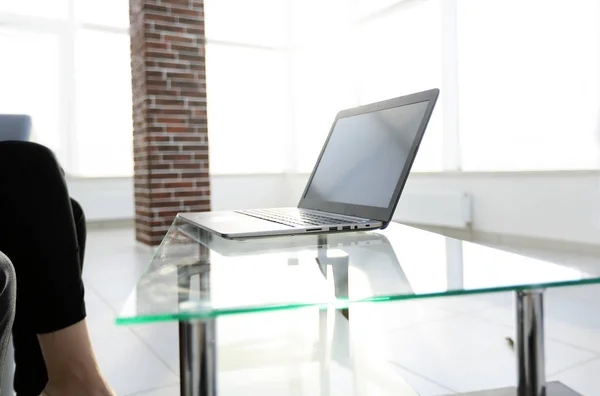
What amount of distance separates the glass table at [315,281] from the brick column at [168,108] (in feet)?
8.50

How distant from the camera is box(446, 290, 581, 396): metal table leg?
26.4 inches

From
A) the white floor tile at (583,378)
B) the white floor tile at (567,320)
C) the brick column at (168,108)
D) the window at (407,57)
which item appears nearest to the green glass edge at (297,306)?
the white floor tile at (583,378)

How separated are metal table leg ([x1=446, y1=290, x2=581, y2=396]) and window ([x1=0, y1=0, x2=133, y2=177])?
4540 mm

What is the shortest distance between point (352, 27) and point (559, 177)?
243cm

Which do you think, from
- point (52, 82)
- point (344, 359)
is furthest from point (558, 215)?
point (52, 82)

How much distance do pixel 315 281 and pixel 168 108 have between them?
297 centimetres

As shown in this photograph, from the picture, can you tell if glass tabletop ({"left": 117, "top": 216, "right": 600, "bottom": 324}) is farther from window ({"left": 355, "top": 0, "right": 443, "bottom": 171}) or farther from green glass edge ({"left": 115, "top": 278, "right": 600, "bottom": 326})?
window ({"left": 355, "top": 0, "right": 443, "bottom": 171})

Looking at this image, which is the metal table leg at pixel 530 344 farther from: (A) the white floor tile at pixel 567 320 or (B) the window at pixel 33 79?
(B) the window at pixel 33 79

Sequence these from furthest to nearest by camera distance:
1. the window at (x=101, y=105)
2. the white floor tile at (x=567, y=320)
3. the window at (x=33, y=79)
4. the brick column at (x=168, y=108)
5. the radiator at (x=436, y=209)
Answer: the window at (x=101, y=105), the window at (x=33, y=79), the radiator at (x=436, y=209), the brick column at (x=168, y=108), the white floor tile at (x=567, y=320)

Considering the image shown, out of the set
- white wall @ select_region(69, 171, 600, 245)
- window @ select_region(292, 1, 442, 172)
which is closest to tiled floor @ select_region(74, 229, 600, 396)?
white wall @ select_region(69, 171, 600, 245)

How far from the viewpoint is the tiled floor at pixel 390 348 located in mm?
1205

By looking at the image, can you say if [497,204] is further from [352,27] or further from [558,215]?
[352,27]

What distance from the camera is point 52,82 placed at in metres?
4.57

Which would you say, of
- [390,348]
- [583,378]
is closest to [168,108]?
[390,348]
